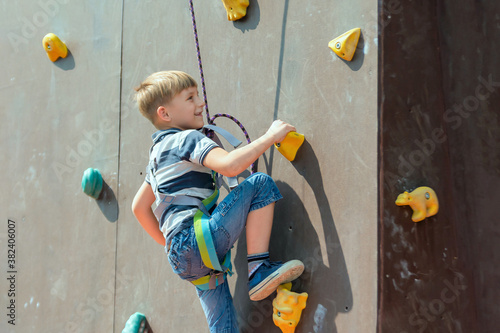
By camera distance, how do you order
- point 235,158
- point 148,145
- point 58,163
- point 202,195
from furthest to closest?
point 58,163
point 148,145
point 202,195
point 235,158

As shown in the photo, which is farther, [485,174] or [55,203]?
[55,203]

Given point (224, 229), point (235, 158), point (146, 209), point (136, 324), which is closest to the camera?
point (235, 158)

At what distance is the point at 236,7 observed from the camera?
290 cm

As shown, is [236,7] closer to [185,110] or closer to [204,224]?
[185,110]

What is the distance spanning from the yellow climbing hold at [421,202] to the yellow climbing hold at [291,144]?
1.60ft

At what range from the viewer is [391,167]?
7.72 feet

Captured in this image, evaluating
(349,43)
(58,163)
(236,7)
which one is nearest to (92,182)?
(58,163)

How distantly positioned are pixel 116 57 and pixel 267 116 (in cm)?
127

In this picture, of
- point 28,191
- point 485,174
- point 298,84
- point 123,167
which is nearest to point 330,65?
point 298,84

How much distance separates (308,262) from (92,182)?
154cm

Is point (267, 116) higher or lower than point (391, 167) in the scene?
higher

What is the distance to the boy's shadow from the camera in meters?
2.39

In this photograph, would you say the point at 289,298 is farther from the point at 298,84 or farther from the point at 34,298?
the point at 34,298

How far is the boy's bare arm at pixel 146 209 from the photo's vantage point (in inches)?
110
